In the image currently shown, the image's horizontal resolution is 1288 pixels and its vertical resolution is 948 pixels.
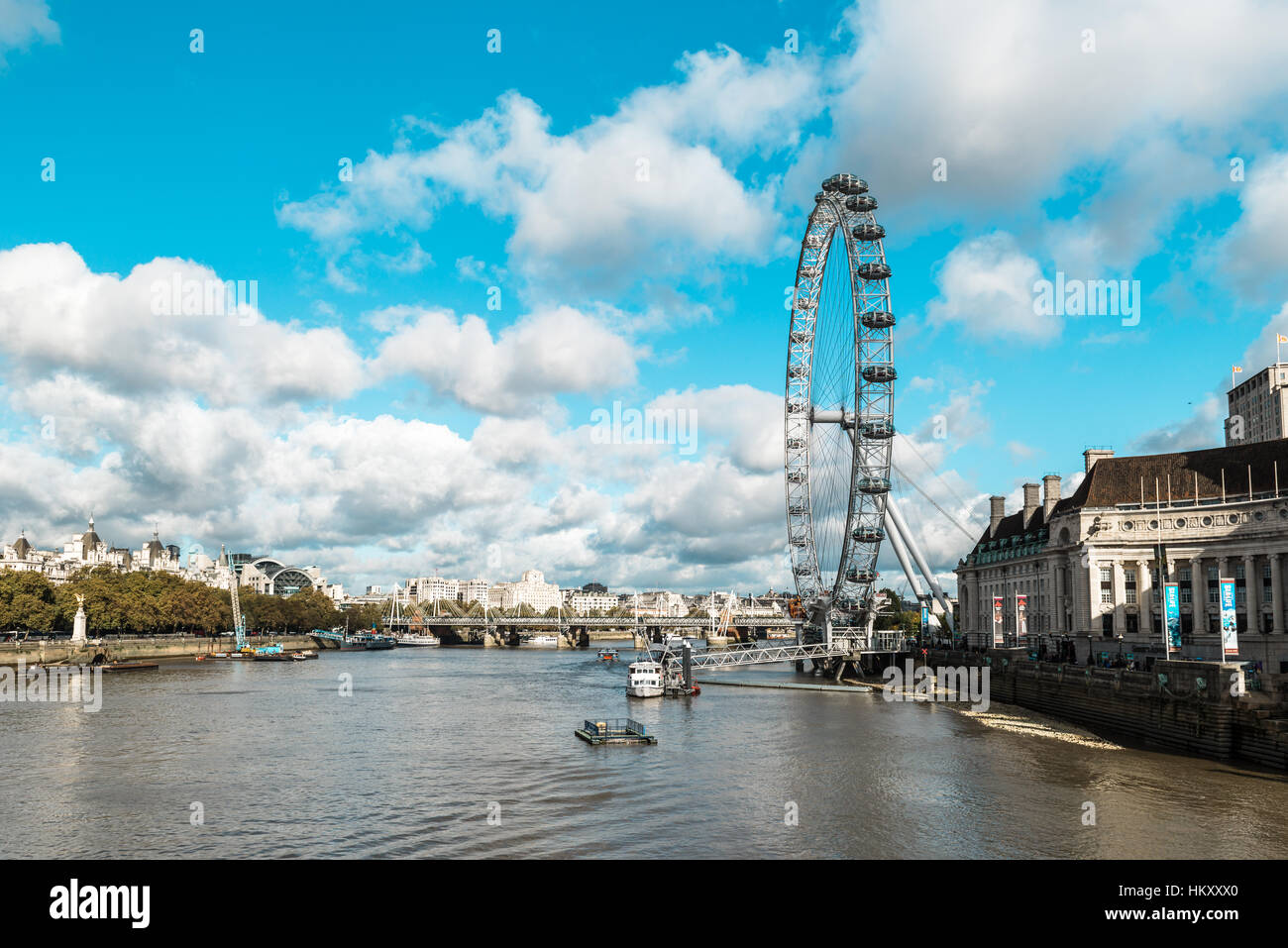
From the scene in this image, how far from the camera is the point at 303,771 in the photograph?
38.5 metres

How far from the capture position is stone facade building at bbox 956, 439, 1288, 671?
64000 millimetres

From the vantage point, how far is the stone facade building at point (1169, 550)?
6400 cm

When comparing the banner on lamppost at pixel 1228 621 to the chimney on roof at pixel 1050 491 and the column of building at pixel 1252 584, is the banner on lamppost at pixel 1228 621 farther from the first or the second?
the chimney on roof at pixel 1050 491

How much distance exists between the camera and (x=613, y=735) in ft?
153

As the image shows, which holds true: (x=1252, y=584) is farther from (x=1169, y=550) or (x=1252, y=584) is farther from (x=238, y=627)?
(x=238, y=627)

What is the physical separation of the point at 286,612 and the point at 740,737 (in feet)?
495

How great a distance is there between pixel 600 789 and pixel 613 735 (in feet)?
39.0

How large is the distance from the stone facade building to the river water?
18.2 meters

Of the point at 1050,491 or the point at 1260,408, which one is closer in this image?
the point at 1050,491

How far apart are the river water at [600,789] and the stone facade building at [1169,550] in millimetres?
18157

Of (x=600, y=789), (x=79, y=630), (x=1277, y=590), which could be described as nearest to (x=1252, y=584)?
(x=1277, y=590)
